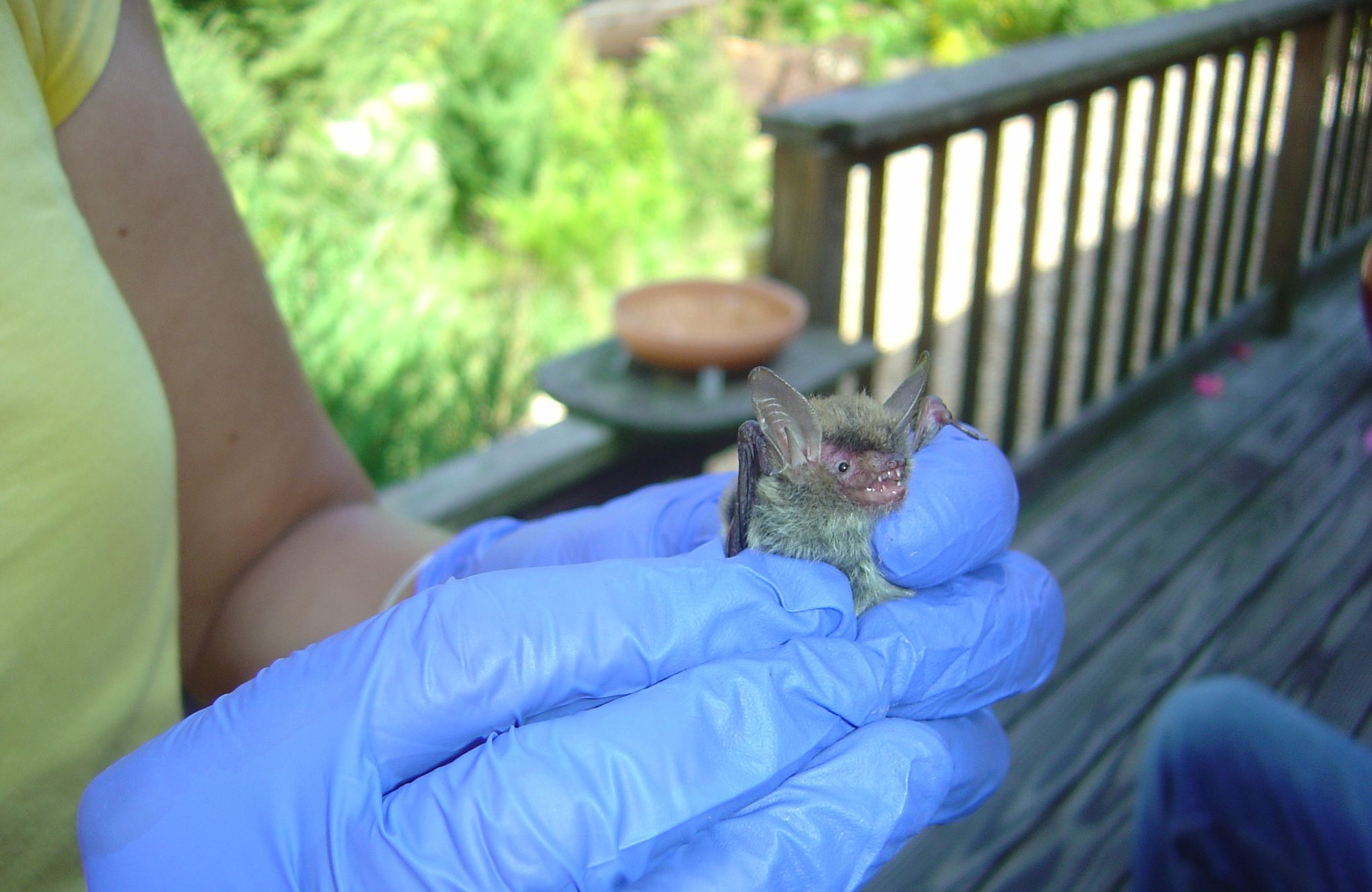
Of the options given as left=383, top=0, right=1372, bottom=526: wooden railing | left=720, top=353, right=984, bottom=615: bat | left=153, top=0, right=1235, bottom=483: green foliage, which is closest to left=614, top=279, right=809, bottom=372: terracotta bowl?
left=383, top=0, right=1372, bottom=526: wooden railing

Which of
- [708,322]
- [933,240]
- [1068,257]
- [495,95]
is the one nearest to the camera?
[708,322]

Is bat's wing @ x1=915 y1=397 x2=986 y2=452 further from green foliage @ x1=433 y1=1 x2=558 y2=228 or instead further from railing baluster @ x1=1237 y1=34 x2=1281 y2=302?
green foliage @ x1=433 y1=1 x2=558 y2=228

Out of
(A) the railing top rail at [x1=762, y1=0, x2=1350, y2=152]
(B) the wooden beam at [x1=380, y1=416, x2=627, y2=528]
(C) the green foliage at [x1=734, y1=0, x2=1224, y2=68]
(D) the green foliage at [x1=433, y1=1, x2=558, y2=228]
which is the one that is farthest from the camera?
(C) the green foliage at [x1=734, y1=0, x2=1224, y2=68]

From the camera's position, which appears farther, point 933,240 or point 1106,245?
point 1106,245

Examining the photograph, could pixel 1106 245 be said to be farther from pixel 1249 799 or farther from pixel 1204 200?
pixel 1249 799

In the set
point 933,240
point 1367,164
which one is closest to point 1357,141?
point 1367,164

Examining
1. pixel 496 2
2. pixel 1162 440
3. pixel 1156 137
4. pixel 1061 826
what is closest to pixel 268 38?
pixel 496 2

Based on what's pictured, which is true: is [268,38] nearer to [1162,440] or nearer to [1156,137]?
[1156,137]

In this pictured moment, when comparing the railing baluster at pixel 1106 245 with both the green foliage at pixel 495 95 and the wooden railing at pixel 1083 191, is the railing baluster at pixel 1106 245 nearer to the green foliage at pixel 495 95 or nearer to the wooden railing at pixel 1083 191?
the wooden railing at pixel 1083 191
